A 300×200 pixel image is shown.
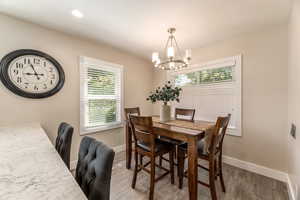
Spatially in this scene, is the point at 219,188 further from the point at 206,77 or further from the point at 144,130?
the point at 206,77

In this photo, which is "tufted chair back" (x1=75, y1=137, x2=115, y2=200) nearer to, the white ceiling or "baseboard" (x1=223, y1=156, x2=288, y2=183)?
the white ceiling

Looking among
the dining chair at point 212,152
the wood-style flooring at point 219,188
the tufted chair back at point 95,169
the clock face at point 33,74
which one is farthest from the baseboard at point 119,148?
the tufted chair back at point 95,169

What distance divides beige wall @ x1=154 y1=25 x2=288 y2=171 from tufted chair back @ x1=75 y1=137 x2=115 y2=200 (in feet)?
8.47

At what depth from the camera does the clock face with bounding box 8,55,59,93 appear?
189cm

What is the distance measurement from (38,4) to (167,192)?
302 centimetres

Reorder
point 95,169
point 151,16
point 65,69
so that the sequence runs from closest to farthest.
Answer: point 95,169 < point 151,16 < point 65,69

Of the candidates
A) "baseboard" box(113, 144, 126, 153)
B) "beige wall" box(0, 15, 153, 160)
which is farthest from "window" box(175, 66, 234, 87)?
"baseboard" box(113, 144, 126, 153)

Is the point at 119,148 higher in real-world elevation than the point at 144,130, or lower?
lower

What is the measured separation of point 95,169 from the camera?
845mm

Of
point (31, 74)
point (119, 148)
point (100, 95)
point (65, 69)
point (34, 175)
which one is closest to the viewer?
point (34, 175)

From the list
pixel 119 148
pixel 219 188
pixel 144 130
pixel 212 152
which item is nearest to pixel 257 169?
pixel 219 188

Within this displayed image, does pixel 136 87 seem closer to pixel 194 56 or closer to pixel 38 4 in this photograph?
pixel 194 56

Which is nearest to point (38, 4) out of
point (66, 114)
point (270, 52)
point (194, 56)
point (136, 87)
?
point (66, 114)

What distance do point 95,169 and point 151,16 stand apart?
200cm
